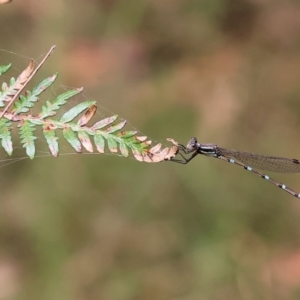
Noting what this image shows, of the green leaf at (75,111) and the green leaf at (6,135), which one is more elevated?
the green leaf at (75,111)

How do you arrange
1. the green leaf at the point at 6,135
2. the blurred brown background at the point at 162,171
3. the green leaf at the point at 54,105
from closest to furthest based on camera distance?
the green leaf at the point at 6,135 < the green leaf at the point at 54,105 < the blurred brown background at the point at 162,171

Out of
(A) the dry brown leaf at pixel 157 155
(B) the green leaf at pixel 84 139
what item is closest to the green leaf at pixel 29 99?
(B) the green leaf at pixel 84 139

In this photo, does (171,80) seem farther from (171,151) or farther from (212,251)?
(171,151)

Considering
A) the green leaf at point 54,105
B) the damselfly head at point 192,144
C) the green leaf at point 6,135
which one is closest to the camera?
the green leaf at point 6,135

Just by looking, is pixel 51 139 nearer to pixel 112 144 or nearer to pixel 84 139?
pixel 84 139

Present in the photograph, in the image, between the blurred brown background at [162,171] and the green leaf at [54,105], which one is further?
the blurred brown background at [162,171]

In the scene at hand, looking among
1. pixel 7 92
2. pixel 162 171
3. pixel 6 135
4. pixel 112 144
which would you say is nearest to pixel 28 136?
pixel 6 135

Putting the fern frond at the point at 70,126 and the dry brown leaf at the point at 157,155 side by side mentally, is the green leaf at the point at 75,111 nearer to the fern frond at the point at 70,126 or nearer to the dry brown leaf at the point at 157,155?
the fern frond at the point at 70,126

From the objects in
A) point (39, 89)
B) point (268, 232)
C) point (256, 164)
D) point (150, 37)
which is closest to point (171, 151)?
point (39, 89)
